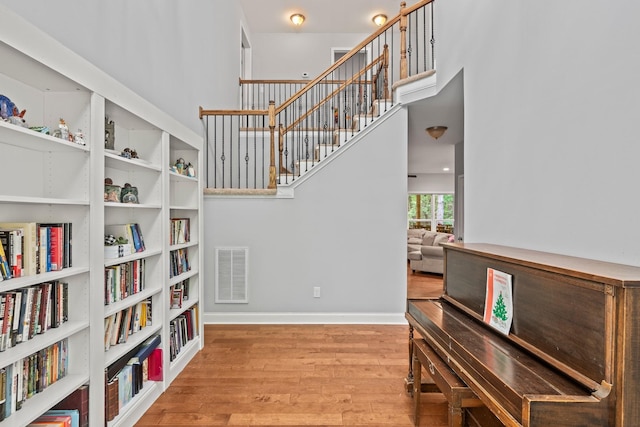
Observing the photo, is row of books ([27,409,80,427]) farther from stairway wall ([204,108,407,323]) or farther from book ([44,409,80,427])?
stairway wall ([204,108,407,323])

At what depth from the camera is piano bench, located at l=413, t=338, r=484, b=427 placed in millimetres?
1485

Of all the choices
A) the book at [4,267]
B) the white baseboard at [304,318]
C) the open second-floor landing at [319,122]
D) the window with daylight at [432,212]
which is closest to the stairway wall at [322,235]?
the white baseboard at [304,318]

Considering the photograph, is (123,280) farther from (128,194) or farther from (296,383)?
(296,383)

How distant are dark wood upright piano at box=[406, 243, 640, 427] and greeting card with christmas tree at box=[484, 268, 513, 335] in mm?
22

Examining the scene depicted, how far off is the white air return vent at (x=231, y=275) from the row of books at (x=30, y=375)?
2.16 m

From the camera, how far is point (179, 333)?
109 inches

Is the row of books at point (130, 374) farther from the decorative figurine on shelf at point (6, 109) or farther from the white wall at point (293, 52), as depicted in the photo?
the white wall at point (293, 52)

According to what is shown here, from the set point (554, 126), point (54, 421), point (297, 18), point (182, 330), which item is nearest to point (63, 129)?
point (54, 421)

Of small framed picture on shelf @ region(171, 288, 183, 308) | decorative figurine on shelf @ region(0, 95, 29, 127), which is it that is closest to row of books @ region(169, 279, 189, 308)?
small framed picture on shelf @ region(171, 288, 183, 308)

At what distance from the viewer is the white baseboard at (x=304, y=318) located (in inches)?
148

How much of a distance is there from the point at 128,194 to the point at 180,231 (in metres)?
0.77

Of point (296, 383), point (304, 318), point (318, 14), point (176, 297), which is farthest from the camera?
point (318, 14)

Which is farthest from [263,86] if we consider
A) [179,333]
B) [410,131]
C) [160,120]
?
[179,333]

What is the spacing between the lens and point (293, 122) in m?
5.18
